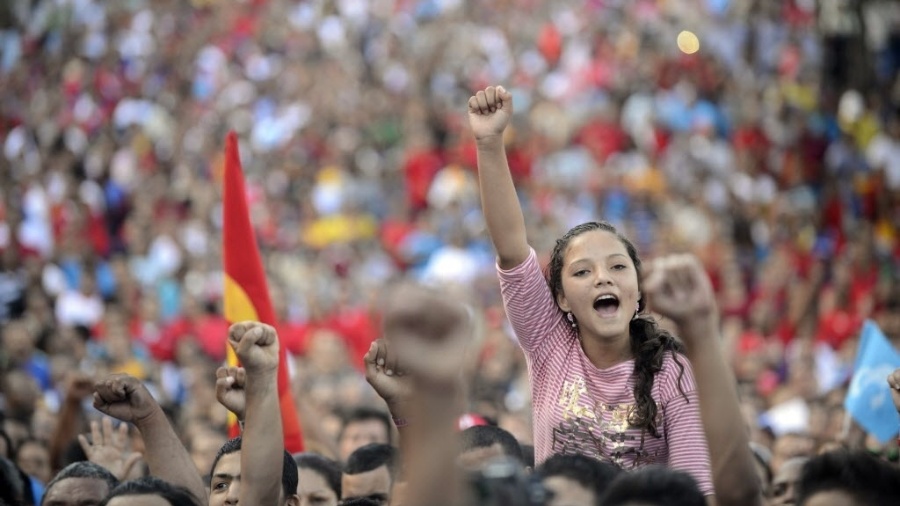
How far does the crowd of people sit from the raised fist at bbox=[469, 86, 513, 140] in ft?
0.06

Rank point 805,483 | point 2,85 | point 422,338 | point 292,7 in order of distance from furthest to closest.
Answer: point 292,7 < point 2,85 < point 805,483 < point 422,338

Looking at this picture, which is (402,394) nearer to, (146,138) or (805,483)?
(805,483)

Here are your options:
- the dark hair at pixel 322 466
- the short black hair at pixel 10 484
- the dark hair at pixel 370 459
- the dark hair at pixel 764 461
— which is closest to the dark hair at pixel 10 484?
the short black hair at pixel 10 484

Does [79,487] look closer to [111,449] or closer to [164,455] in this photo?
[164,455]

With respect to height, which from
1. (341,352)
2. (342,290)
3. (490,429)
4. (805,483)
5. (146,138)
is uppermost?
(146,138)

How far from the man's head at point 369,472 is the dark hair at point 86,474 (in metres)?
1.19

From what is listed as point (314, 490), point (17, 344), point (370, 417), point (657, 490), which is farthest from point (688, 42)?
point (657, 490)

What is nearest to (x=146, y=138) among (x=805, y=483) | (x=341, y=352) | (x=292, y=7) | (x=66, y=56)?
(x=66, y=56)

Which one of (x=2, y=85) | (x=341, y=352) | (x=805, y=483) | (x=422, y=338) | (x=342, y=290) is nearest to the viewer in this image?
(x=422, y=338)

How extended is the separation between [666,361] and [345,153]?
41.4ft

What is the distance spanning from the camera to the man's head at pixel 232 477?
4.66 metres

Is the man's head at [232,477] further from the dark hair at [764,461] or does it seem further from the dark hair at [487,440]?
the dark hair at [764,461]

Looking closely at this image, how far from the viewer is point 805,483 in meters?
3.66

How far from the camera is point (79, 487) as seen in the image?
5.05 metres
